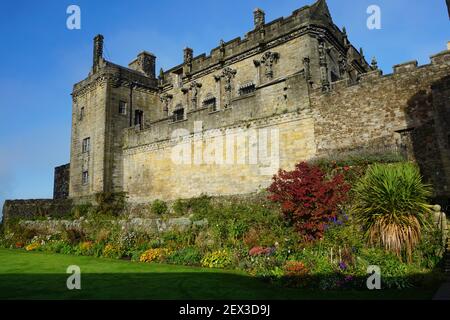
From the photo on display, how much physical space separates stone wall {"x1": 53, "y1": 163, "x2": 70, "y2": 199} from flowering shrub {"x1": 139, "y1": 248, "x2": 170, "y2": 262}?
21.8 meters

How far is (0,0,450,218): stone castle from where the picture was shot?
17.5 meters

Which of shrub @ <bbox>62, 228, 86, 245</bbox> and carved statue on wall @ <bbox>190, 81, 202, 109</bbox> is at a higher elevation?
carved statue on wall @ <bbox>190, 81, 202, 109</bbox>

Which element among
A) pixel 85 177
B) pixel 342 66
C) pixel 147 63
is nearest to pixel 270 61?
pixel 342 66

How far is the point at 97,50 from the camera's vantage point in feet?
104

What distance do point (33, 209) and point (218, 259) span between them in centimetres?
2031

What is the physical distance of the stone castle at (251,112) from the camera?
17531 millimetres

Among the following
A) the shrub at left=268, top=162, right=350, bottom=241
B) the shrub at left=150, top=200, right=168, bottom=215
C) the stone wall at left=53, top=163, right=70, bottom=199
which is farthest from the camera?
the stone wall at left=53, top=163, right=70, bottom=199

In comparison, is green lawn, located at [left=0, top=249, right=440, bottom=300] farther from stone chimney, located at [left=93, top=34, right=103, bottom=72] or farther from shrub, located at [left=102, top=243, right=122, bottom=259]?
stone chimney, located at [left=93, top=34, right=103, bottom=72]

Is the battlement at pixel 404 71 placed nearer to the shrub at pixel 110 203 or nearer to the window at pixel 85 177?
the shrub at pixel 110 203

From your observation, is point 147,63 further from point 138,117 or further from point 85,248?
point 85,248

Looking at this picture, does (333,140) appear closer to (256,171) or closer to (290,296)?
(256,171)

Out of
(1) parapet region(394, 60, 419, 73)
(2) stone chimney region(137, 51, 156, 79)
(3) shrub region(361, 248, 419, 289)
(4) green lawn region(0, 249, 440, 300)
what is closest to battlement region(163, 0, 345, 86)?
(2) stone chimney region(137, 51, 156, 79)

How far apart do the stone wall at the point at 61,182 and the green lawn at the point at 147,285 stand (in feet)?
70.7

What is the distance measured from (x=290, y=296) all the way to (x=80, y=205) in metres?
22.9
